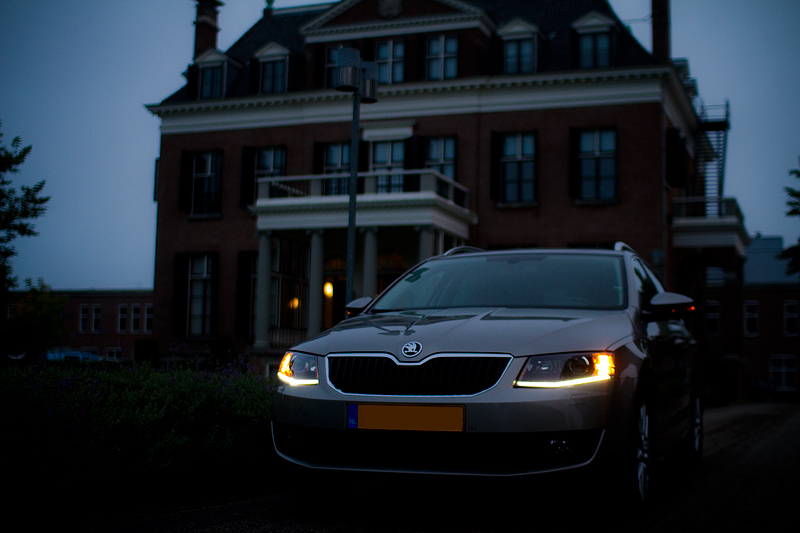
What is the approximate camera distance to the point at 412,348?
481 cm

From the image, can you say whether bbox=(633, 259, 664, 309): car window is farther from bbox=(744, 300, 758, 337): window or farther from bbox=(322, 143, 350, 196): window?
bbox=(744, 300, 758, 337): window

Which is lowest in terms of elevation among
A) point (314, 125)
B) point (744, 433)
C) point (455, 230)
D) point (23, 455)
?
point (744, 433)

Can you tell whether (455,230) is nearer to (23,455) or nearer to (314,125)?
(314,125)

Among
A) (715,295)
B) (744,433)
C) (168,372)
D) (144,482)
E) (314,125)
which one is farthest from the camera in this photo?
(715,295)

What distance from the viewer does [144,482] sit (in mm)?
5766

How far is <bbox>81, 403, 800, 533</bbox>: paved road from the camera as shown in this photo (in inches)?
189

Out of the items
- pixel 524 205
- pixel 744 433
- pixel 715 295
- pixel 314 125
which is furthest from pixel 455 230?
pixel 715 295

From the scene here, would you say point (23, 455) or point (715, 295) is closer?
point (23, 455)

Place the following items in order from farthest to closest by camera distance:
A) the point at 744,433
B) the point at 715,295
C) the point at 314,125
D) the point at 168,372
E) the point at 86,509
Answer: the point at 715,295 < the point at 314,125 < the point at 744,433 < the point at 168,372 < the point at 86,509

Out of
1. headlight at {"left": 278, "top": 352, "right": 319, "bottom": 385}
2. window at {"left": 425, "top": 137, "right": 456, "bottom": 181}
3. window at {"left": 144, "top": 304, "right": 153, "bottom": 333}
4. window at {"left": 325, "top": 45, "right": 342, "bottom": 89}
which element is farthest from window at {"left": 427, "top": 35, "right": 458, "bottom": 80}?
window at {"left": 144, "top": 304, "right": 153, "bottom": 333}

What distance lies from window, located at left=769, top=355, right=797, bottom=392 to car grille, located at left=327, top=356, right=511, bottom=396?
59.8 meters

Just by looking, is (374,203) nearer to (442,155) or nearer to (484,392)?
(442,155)

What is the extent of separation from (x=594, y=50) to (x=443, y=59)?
4.82 m

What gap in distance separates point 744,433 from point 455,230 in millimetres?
14148
